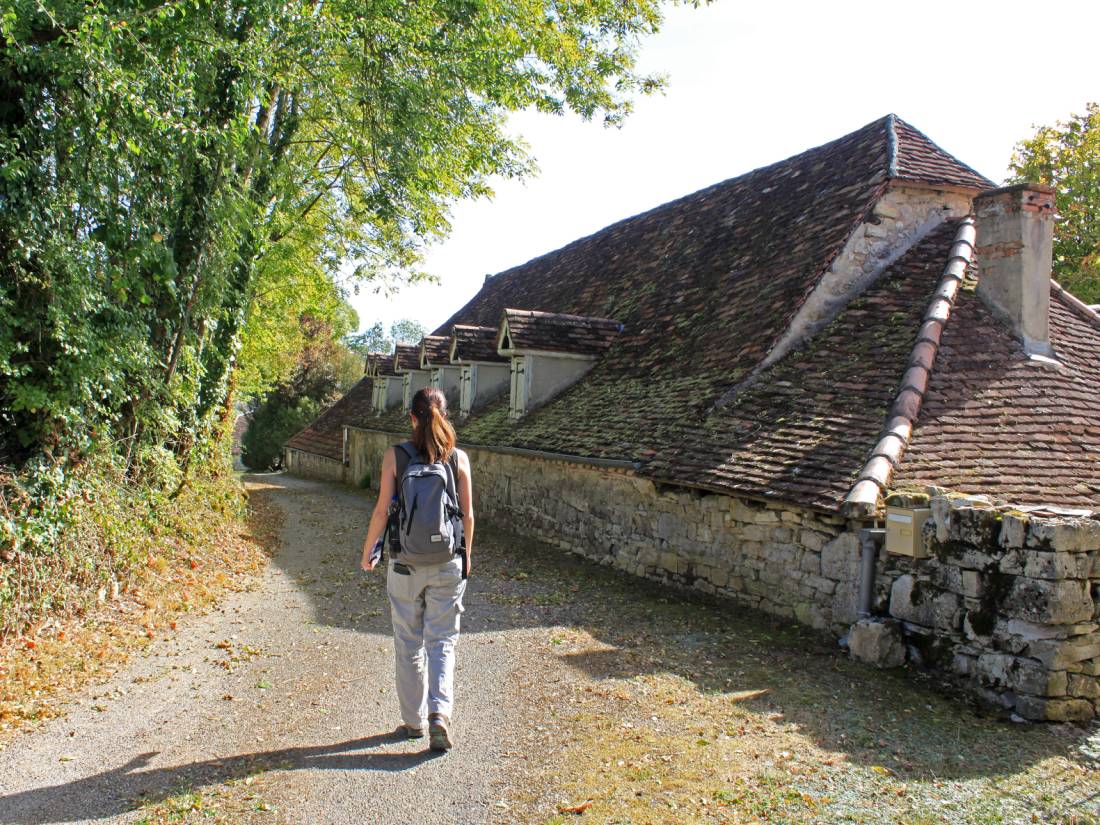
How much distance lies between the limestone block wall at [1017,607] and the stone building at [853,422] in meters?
0.02

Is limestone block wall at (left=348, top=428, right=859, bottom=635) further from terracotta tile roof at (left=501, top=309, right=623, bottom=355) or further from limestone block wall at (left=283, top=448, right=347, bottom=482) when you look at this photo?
limestone block wall at (left=283, top=448, right=347, bottom=482)

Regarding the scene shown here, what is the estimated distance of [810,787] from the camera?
4578mm

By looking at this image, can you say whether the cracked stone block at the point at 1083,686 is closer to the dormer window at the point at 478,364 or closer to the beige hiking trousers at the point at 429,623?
the beige hiking trousers at the point at 429,623

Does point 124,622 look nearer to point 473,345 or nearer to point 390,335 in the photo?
point 473,345

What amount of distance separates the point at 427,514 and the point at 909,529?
416 cm

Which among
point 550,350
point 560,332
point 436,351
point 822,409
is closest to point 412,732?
point 822,409

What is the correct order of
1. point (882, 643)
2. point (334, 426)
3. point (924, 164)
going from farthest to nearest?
point (334, 426) < point (924, 164) < point (882, 643)

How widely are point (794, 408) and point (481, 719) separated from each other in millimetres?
5442

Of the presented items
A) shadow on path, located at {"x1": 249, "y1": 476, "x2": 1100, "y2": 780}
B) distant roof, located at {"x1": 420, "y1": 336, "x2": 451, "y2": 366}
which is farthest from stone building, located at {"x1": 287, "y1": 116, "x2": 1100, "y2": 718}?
distant roof, located at {"x1": 420, "y1": 336, "x2": 451, "y2": 366}

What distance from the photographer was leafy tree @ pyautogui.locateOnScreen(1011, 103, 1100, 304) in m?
24.4

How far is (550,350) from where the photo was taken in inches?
589

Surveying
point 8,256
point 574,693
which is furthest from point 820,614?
point 8,256

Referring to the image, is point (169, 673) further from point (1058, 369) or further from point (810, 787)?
point (1058, 369)

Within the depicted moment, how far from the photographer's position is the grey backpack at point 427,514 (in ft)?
15.5
